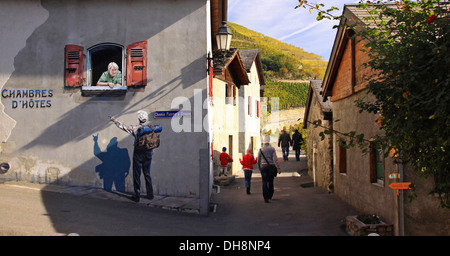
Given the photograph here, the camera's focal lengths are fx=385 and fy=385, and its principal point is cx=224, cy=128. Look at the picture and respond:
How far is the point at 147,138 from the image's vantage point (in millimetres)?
9773

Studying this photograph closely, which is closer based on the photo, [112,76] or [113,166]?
[113,166]

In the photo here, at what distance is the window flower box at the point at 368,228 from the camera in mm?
7176

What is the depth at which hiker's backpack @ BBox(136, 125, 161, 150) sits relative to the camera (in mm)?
9750

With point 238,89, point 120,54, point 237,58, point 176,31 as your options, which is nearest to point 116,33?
point 120,54

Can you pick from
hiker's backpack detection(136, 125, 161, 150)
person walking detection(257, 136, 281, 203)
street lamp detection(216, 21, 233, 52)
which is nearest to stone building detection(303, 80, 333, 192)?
person walking detection(257, 136, 281, 203)

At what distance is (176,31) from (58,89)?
3.43 metres

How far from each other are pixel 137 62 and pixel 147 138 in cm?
198

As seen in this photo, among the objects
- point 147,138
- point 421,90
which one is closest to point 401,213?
point 421,90

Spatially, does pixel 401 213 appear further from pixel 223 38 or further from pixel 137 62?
pixel 137 62

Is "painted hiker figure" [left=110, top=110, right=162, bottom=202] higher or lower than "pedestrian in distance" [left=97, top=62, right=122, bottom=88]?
lower

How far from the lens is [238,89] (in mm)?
20922

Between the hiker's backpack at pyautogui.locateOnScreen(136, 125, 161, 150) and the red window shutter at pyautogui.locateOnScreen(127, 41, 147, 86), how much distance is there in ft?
3.89

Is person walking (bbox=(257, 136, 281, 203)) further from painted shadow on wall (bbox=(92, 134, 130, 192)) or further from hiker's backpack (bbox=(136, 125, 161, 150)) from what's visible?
painted shadow on wall (bbox=(92, 134, 130, 192))

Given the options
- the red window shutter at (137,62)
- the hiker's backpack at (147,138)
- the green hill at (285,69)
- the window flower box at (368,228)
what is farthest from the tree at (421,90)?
the green hill at (285,69)
